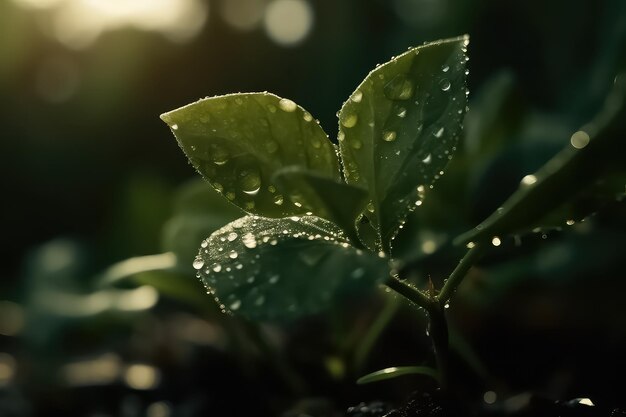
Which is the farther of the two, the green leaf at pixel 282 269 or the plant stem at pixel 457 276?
the plant stem at pixel 457 276

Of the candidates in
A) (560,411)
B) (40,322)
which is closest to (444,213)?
(560,411)

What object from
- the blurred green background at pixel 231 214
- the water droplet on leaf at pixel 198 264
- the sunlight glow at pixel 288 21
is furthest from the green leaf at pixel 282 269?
the sunlight glow at pixel 288 21

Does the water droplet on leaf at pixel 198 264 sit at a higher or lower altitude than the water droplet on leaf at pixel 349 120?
lower

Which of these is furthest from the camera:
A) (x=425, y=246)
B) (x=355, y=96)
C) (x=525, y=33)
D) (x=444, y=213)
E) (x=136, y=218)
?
(x=525, y=33)

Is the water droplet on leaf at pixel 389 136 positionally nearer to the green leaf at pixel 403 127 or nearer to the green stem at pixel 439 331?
the green leaf at pixel 403 127

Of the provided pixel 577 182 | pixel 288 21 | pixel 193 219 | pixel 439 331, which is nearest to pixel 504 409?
pixel 439 331

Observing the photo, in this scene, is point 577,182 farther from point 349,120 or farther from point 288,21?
point 288,21

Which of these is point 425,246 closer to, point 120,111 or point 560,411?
point 560,411
